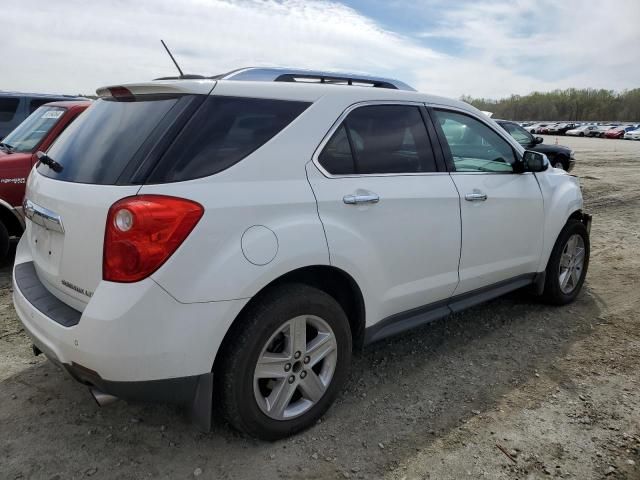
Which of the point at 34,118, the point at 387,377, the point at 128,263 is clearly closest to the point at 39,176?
the point at 128,263

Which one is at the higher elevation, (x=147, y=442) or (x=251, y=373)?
(x=251, y=373)

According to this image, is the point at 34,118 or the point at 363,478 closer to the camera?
the point at 363,478

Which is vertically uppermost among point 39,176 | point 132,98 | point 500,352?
point 132,98

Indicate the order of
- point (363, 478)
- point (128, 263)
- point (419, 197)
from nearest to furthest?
point (128, 263)
point (363, 478)
point (419, 197)

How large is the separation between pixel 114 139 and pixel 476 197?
2271 millimetres

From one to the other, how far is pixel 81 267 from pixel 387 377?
200cm

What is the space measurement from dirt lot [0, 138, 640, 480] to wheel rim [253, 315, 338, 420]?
205 millimetres

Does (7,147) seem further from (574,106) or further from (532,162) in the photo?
(574,106)

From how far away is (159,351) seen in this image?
2121mm

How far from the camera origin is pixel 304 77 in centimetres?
298

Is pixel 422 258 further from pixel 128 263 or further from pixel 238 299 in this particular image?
pixel 128 263

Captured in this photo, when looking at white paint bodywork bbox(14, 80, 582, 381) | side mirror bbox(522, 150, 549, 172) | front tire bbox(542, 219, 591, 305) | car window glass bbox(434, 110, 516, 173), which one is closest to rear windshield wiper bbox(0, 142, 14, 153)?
white paint bodywork bbox(14, 80, 582, 381)

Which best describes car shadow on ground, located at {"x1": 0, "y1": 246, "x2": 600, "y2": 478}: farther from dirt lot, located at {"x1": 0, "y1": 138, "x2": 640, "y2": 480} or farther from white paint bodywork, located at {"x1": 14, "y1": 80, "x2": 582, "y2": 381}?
white paint bodywork, located at {"x1": 14, "y1": 80, "x2": 582, "y2": 381}

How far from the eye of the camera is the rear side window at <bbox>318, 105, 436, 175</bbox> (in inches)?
109
